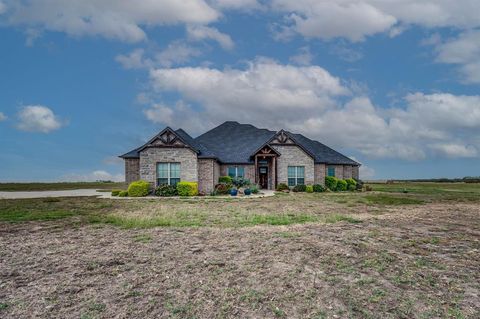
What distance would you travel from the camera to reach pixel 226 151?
33969 mm

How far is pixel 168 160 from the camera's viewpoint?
27.3 meters

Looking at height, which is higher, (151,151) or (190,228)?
(151,151)

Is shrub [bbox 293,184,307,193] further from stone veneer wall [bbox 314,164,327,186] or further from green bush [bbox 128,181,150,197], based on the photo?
green bush [bbox 128,181,150,197]

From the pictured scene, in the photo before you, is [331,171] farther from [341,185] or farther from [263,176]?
[263,176]

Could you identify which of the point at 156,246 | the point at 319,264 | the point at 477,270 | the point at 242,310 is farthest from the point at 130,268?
the point at 477,270

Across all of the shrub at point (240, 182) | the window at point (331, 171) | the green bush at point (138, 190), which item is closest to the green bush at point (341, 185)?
the window at point (331, 171)

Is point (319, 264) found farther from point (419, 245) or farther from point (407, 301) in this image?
point (419, 245)

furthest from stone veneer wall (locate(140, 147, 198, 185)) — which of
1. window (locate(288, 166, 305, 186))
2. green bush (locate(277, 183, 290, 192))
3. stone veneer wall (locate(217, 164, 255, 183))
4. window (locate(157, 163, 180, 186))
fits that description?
window (locate(288, 166, 305, 186))

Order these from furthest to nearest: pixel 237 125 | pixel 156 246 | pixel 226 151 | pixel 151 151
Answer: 1. pixel 237 125
2. pixel 226 151
3. pixel 151 151
4. pixel 156 246

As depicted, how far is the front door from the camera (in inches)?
1339

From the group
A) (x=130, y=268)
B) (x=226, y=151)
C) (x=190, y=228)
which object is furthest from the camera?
(x=226, y=151)

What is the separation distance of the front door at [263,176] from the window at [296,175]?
2689 millimetres

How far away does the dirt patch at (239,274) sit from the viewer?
4430 mm

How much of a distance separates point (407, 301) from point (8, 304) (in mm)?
5825
